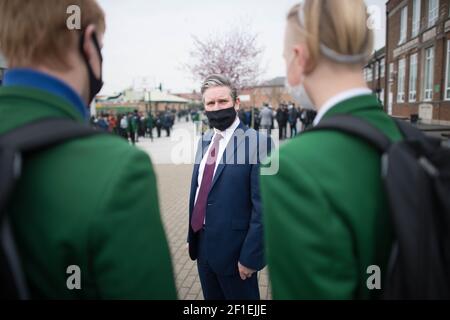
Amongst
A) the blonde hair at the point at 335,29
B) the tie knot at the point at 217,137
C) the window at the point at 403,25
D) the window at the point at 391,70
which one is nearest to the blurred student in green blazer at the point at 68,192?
the blonde hair at the point at 335,29

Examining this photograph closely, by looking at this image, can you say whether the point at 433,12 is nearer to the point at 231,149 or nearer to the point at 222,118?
the point at 222,118

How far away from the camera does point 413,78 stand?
22.3 meters

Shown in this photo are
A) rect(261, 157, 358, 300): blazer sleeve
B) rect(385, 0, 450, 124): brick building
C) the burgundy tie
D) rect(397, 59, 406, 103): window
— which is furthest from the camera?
rect(397, 59, 406, 103): window

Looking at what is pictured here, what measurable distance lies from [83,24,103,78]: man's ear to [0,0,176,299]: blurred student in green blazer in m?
0.02

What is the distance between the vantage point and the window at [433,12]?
59.9ft

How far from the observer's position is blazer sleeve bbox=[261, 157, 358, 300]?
3.20 ft

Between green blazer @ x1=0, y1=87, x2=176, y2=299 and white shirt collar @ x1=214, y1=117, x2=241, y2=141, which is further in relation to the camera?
white shirt collar @ x1=214, y1=117, x2=241, y2=141

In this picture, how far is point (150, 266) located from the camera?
1.02 metres

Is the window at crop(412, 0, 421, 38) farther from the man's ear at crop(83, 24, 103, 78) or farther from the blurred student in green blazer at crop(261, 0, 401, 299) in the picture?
the man's ear at crop(83, 24, 103, 78)

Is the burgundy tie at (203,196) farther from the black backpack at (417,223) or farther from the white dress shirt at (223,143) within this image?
the black backpack at (417,223)

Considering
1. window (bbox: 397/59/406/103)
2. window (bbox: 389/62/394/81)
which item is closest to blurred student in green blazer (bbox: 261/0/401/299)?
window (bbox: 397/59/406/103)

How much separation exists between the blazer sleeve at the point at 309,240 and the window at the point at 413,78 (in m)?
24.3

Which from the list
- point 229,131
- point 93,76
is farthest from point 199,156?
point 93,76

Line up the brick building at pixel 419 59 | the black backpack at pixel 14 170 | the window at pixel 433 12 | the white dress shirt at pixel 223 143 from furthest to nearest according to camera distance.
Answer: the window at pixel 433 12, the brick building at pixel 419 59, the white dress shirt at pixel 223 143, the black backpack at pixel 14 170
